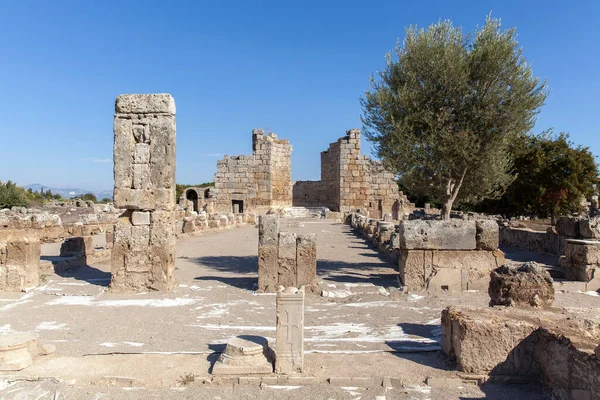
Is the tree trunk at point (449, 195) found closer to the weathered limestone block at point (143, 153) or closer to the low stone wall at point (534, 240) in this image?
the low stone wall at point (534, 240)

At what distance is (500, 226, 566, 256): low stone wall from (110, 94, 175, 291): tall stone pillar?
9668mm

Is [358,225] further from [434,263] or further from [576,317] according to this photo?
[576,317]

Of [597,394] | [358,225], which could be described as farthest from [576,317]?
[358,225]

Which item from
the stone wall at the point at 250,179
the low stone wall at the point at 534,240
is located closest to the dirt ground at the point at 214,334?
the low stone wall at the point at 534,240

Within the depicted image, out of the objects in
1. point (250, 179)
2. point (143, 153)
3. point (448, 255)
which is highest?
point (250, 179)

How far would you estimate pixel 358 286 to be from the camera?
8.50 meters

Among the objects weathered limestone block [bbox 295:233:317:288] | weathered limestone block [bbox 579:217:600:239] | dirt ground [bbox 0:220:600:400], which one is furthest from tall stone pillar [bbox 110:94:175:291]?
weathered limestone block [bbox 579:217:600:239]

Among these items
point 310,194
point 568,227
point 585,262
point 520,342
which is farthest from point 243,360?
point 310,194

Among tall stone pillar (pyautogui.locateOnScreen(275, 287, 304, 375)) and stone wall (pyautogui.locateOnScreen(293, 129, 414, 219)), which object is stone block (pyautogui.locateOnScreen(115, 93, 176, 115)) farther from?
stone wall (pyautogui.locateOnScreen(293, 129, 414, 219))

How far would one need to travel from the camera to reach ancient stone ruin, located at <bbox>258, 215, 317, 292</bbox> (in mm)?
8234

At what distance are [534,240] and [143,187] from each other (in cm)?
1181

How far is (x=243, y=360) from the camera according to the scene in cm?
439

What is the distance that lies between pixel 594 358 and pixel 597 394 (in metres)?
0.26

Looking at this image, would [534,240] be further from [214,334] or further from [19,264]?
[19,264]
